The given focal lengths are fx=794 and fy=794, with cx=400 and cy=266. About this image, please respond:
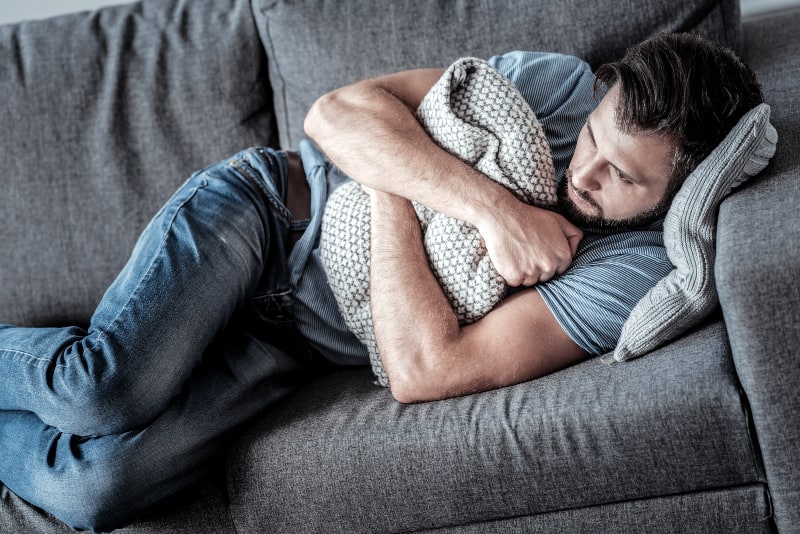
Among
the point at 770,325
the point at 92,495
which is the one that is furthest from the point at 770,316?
the point at 92,495

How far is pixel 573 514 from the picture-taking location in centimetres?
126

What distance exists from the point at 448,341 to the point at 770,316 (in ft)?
1.66

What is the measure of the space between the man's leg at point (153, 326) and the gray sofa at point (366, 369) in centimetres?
18

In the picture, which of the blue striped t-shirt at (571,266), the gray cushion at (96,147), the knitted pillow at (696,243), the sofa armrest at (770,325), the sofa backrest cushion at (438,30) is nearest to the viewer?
the sofa armrest at (770,325)

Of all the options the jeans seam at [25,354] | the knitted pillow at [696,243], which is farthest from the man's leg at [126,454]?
the knitted pillow at [696,243]

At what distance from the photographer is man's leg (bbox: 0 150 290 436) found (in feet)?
4.42

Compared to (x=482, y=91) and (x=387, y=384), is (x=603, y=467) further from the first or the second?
(x=482, y=91)

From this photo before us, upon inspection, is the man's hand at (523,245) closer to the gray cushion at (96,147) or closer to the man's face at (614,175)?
the man's face at (614,175)

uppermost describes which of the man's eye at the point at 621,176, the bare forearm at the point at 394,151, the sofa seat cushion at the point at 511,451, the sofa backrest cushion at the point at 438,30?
the sofa backrest cushion at the point at 438,30

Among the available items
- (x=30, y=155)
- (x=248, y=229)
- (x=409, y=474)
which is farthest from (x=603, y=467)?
(x=30, y=155)

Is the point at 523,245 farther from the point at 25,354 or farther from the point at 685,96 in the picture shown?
the point at 25,354

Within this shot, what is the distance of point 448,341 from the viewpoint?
4.46 feet

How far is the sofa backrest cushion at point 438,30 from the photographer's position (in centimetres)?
169

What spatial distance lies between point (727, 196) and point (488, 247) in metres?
0.40
